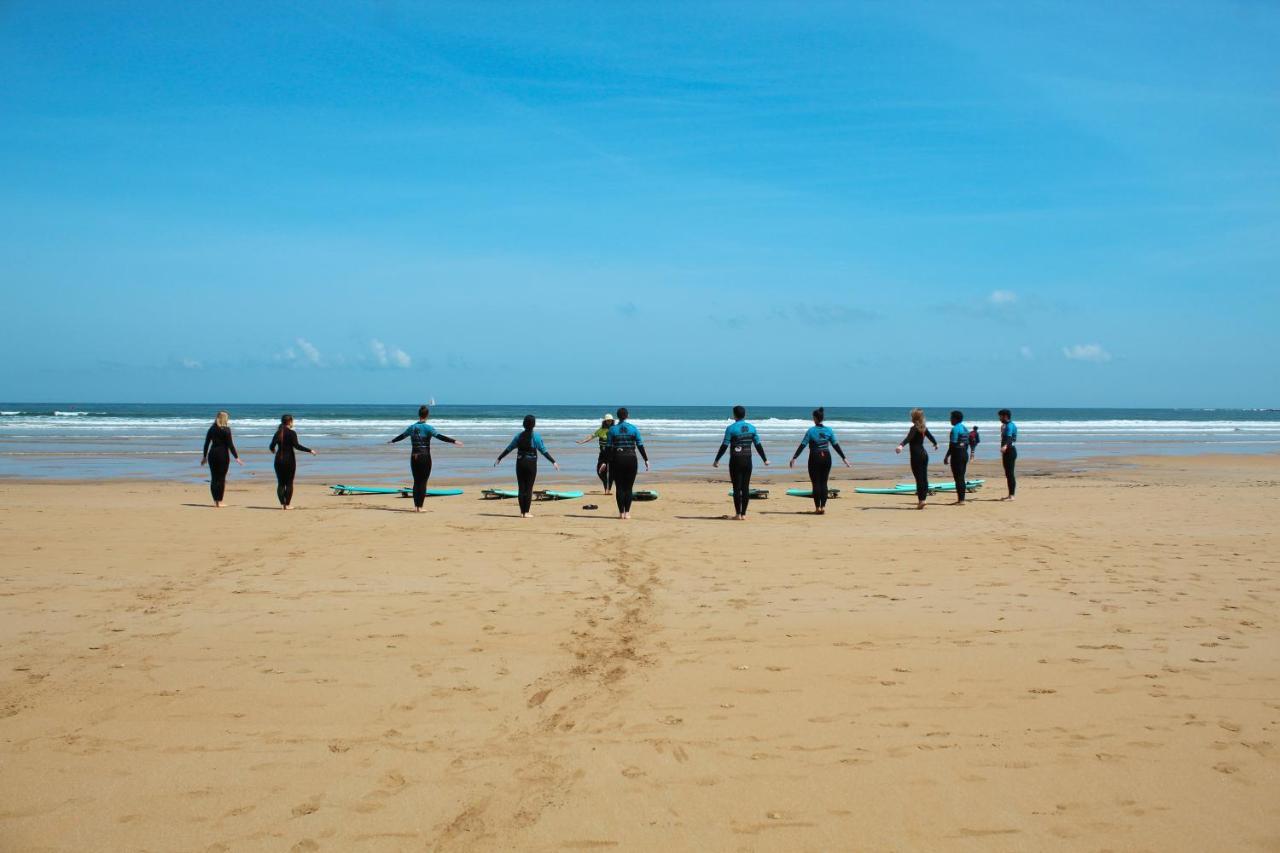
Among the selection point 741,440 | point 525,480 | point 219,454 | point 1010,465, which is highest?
point 741,440

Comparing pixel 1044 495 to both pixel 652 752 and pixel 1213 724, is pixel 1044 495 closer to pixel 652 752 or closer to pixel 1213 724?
pixel 1213 724

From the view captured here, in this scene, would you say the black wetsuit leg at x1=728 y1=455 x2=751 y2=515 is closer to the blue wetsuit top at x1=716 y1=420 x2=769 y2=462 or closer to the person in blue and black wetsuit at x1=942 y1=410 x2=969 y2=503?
the blue wetsuit top at x1=716 y1=420 x2=769 y2=462

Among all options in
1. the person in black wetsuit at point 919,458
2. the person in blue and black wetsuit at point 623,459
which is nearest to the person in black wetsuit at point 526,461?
the person in blue and black wetsuit at point 623,459

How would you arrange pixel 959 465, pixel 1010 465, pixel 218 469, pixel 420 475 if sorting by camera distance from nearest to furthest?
pixel 420 475 → pixel 218 469 → pixel 959 465 → pixel 1010 465

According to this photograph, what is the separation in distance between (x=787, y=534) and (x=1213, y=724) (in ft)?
24.3

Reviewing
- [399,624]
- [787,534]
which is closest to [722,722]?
[399,624]

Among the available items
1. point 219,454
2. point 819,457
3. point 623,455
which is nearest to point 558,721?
point 623,455

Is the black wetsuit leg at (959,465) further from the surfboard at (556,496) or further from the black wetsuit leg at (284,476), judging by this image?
the black wetsuit leg at (284,476)

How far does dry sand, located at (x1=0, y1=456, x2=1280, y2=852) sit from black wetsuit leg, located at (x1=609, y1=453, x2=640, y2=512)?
3.17 meters

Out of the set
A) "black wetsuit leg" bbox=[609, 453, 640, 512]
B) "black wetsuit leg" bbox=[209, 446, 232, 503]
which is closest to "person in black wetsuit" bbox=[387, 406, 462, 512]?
"black wetsuit leg" bbox=[609, 453, 640, 512]

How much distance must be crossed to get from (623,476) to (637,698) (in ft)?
28.1

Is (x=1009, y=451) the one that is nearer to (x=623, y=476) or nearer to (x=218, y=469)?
(x=623, y=476)

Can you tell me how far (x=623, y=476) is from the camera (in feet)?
45.5

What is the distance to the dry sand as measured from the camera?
3889 millimetres
